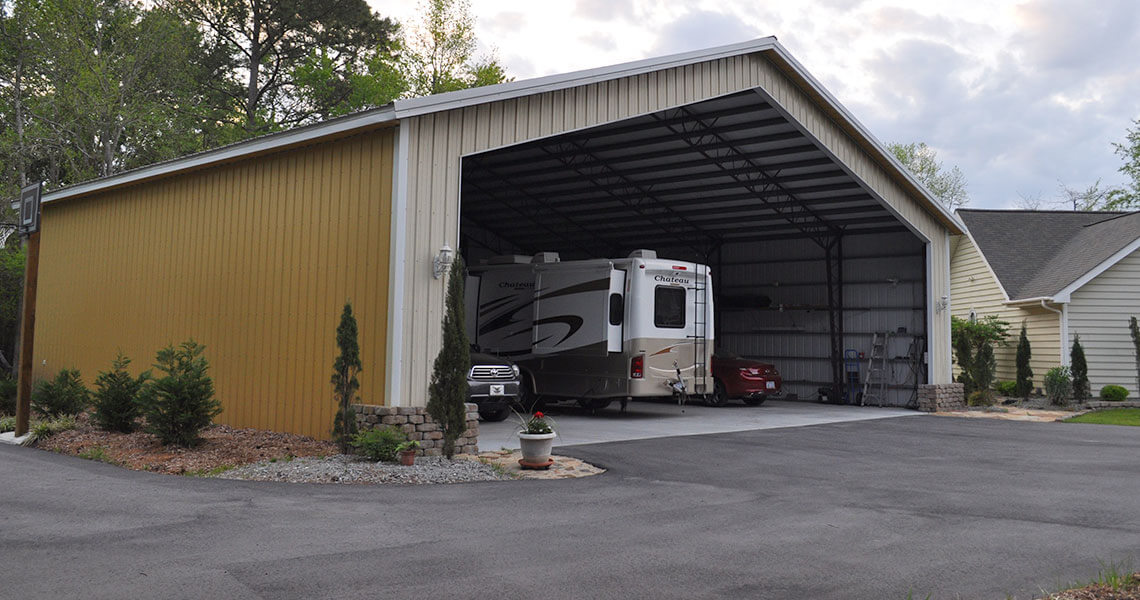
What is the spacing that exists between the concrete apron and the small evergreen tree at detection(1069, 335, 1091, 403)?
3891mm

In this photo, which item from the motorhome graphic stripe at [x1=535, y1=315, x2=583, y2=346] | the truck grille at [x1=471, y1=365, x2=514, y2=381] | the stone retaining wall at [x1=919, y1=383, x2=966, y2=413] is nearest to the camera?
the truck grille at [x1=471, y1=365, x2=514, y2=381]

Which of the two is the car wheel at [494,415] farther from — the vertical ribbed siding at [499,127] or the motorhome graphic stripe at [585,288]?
the vertical ribbed siding at [499,127]

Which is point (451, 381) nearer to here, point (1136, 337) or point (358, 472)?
point (358, 472)

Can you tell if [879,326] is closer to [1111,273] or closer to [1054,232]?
[1111,273]

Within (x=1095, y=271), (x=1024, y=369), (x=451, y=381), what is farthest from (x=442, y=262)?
(x=1095, y=271)

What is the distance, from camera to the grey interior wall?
20.1 m

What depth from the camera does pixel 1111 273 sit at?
67.2 feet

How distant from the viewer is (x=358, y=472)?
28.3 ft

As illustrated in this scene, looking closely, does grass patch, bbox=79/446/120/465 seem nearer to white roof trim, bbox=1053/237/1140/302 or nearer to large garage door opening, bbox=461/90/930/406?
large garage door opening, bbox=461/90/930/406

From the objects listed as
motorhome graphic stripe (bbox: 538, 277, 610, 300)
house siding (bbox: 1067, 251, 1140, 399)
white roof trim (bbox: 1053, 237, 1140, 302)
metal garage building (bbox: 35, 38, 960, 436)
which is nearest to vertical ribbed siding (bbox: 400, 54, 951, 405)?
metal garage building (bbox: 35, 38, 960, 436)

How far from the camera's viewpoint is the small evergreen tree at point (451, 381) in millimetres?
9594

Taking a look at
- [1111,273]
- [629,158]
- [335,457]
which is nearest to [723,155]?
[629,158]

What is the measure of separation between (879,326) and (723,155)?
19.1ft

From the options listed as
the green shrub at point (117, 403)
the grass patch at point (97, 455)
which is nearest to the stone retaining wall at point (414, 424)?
the grass patch at point (97, 455)
